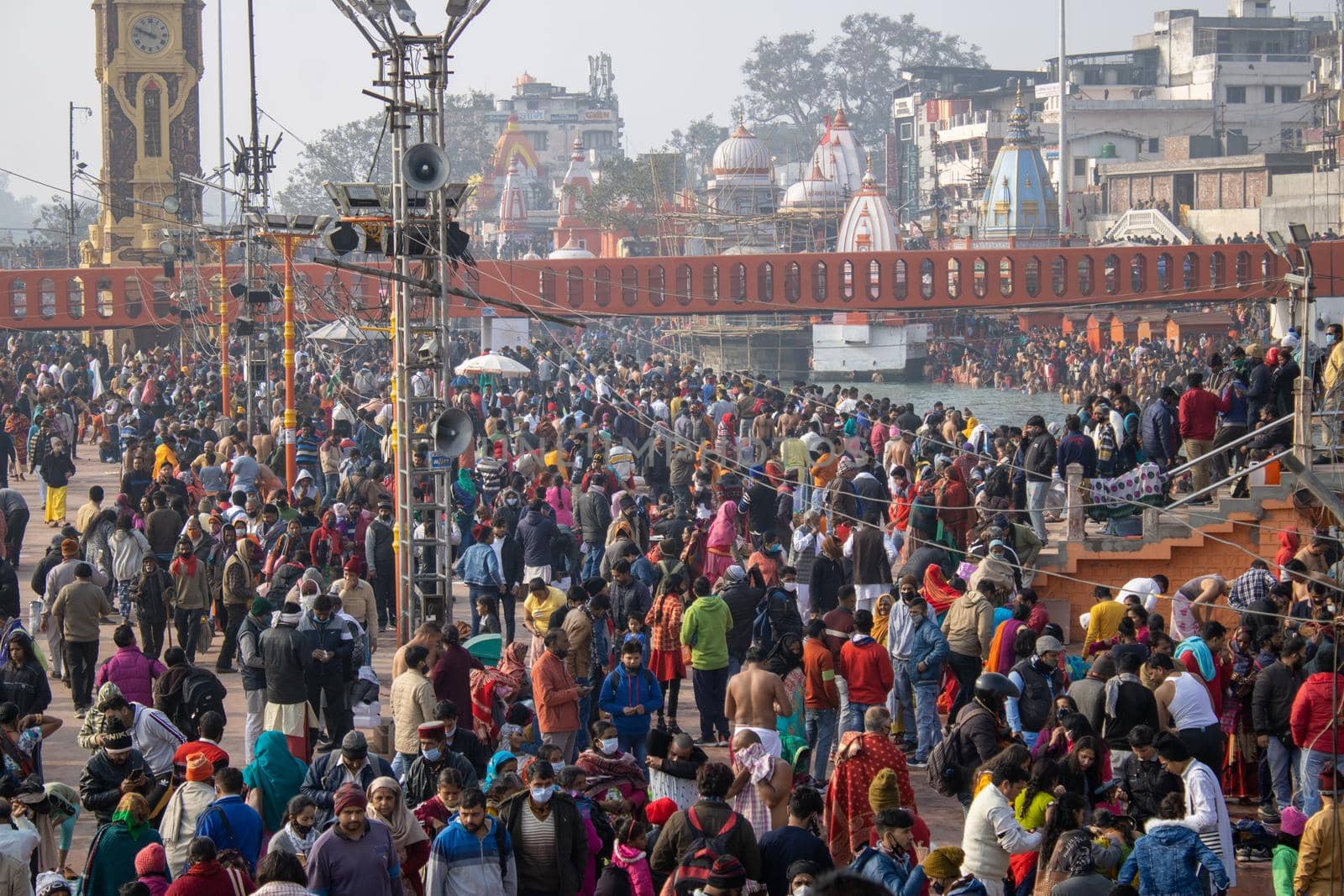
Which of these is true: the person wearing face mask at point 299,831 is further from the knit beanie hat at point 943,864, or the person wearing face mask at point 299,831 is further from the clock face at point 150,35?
the clock face at point 150,35

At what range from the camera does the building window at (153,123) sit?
161 feet

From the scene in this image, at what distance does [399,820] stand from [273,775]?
115cm

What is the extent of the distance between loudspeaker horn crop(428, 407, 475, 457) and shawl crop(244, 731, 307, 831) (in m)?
3.40

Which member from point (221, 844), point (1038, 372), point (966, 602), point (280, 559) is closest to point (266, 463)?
point (280, 559)

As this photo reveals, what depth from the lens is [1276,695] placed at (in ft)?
31.1

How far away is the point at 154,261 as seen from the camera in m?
46.8

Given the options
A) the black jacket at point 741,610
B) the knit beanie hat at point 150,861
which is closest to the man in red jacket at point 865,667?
the black jacket at point 741,610

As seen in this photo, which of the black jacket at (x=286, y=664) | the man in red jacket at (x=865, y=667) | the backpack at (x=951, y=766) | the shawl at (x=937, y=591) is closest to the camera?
the backpack at (x=951, y=766)

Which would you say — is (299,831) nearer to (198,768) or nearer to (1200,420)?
(198,768)

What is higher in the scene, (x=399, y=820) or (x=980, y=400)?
(x=980, y=400)

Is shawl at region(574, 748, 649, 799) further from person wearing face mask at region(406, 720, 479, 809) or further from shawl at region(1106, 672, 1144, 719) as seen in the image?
shawl at region(1106, 672, 1144, 719)

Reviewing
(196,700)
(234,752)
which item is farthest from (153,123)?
(196,700)

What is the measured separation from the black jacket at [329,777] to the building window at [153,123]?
146ft

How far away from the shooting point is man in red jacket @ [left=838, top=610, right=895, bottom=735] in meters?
10.1
